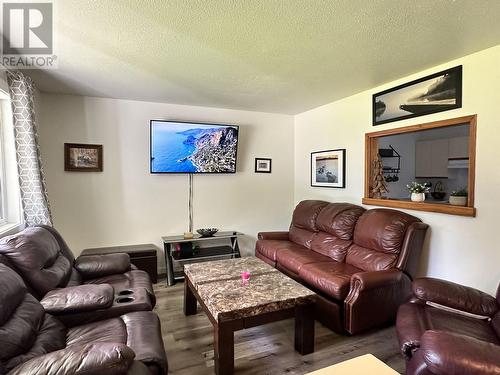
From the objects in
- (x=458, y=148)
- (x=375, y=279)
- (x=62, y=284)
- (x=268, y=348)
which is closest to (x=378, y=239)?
(x=375, y=279)

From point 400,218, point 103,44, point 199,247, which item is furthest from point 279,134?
point 103,44

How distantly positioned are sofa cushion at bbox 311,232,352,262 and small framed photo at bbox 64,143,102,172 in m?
2.95

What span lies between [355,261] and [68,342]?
2539 millimetres

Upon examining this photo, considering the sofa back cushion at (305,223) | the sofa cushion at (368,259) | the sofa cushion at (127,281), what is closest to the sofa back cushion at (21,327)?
the sofa cushion at (127,281)

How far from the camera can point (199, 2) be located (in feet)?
5.50

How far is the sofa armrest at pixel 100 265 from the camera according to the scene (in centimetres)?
259

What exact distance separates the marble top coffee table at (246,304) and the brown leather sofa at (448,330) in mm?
674

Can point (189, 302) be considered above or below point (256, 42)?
below

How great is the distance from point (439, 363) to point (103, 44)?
293 cm

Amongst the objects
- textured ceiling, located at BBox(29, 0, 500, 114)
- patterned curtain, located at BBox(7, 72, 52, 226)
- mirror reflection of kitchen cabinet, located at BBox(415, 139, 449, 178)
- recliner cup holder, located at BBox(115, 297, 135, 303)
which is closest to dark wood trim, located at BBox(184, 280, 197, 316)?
recliner cup holder, located at BBox(115, 297, 135, 303)

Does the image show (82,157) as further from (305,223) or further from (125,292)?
(305,223)

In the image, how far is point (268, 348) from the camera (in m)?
2.29

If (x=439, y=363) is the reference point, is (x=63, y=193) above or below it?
above

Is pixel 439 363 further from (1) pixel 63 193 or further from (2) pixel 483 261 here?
(1) pixel 63 193
